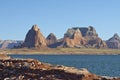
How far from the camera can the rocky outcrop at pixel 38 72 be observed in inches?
967

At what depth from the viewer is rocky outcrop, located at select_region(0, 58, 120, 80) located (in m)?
24.6

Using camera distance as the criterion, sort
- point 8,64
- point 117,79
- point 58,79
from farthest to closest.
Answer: point 8,64 → point 117,79 → point 58,79

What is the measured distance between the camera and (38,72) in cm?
2559

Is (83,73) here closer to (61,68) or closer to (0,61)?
(61,68)

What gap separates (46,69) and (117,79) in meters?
4.24

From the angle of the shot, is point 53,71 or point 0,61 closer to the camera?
point 53,71

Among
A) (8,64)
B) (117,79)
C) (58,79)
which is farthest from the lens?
(8,64)

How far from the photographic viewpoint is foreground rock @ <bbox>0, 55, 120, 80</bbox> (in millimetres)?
24562

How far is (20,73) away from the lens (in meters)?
25.7

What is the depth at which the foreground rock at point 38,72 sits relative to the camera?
24.6 metres

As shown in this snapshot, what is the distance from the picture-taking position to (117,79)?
25812mm

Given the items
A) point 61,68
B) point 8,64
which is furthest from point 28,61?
point 61,68

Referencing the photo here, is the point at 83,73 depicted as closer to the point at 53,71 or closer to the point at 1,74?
the point at 53,71

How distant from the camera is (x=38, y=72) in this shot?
25.6 metres
